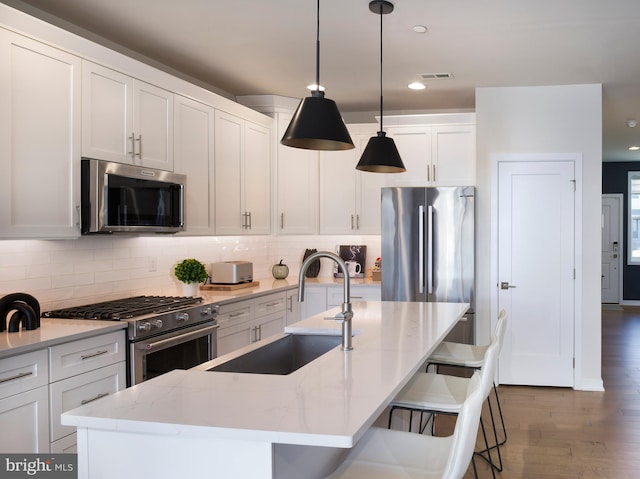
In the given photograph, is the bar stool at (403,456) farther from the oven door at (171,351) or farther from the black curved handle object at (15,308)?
the black curved handle object at (15,308)

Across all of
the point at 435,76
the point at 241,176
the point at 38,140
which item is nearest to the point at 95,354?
the point at 38,140

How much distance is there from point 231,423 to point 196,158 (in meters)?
3.27

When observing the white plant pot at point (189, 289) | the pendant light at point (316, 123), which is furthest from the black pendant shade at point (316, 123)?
the white plant pot at point (189, 289)

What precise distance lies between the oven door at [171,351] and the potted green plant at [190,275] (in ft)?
1.54

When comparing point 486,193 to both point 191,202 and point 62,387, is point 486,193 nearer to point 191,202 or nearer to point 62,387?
point 191,202

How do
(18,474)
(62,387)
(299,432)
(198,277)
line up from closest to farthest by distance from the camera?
(299,432) → (18,474) → (62,387) → (198,277)

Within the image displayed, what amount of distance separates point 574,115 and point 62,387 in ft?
15.3

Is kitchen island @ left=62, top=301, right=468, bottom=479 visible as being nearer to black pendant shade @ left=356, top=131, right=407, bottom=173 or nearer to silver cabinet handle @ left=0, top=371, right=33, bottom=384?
silver cabinet handle @ left=0, top=371, right=33, bottom=384

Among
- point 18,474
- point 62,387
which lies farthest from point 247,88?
point 18,474

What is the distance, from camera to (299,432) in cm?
146

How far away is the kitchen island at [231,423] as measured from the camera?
150 cm

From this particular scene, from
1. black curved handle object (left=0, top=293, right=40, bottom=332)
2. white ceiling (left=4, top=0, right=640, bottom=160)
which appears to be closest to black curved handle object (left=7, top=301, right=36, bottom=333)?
black curved handle object (left=0, top=293, right=40, bottom=332)

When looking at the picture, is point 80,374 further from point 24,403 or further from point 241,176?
point 241,176

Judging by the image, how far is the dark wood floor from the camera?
3562 mm
